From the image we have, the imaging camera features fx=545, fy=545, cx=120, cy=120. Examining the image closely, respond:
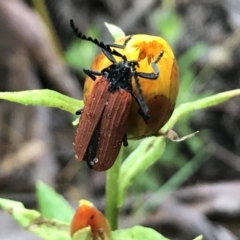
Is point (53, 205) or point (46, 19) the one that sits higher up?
point (46, 19)

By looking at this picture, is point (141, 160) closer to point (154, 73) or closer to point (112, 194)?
point (112, 194)

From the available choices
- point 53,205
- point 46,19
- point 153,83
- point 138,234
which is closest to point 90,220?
point 138,234

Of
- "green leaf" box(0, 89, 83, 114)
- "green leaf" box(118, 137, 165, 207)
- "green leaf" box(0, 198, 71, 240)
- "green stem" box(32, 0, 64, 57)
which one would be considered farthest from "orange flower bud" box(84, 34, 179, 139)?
"green stem" box(32, 0, 64, 57)

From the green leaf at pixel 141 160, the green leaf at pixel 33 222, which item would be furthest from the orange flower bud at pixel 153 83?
the green leaf at pixel 33 222

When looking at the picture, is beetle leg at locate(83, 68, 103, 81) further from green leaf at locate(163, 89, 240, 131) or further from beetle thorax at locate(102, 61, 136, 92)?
green leaf at locate(163, 89, 240, 131)

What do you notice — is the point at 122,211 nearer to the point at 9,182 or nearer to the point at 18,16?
the point at 9,182

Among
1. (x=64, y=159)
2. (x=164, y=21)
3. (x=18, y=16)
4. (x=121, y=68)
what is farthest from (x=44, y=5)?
(x=121, y=68)
